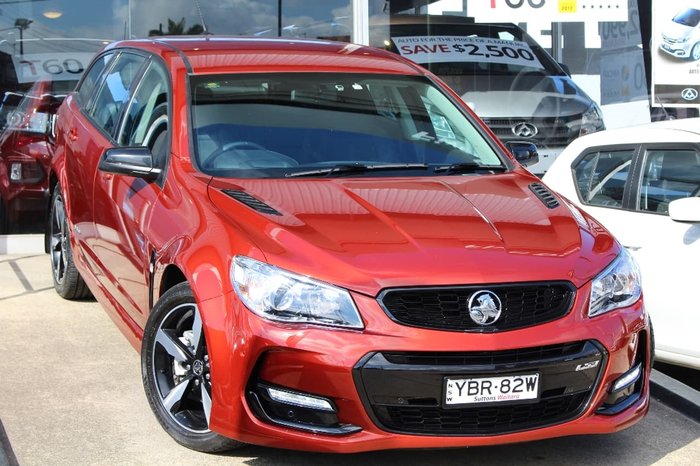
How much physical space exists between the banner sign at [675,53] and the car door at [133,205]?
6.33 metres

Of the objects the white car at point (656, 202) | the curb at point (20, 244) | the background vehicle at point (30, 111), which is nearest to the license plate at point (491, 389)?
the white car at point (656, 202)

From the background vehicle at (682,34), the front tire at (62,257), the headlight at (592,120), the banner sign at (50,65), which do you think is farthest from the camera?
the headlight at (592,120)

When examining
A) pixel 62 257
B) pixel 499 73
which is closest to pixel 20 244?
pixel 62 257

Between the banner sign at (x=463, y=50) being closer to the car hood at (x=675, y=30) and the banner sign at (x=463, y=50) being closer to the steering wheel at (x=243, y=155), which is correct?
the car hood at (x=675, y=30)

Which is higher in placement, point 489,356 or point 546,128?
point 546,128

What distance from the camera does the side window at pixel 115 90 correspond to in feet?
19.4

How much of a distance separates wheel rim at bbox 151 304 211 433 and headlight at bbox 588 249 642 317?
59.8 inches

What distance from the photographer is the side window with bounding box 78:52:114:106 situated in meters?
6.64

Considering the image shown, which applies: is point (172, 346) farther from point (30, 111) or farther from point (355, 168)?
point (30, 111)

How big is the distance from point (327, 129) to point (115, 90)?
1.52 m

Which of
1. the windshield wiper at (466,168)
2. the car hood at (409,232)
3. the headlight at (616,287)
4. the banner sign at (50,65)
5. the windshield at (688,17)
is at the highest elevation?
the windshield at (688,17)

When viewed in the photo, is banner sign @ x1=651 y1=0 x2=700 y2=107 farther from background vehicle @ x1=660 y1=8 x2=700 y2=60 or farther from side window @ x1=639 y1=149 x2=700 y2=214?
side window @ x1=639 y1=149 x2=700 y2=214

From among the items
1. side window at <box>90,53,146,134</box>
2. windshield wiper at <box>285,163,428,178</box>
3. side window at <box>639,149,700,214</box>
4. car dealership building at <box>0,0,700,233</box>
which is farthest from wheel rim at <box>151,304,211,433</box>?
car dealership building at <box>0,0,700,233</box>

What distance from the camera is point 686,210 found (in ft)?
18.1
